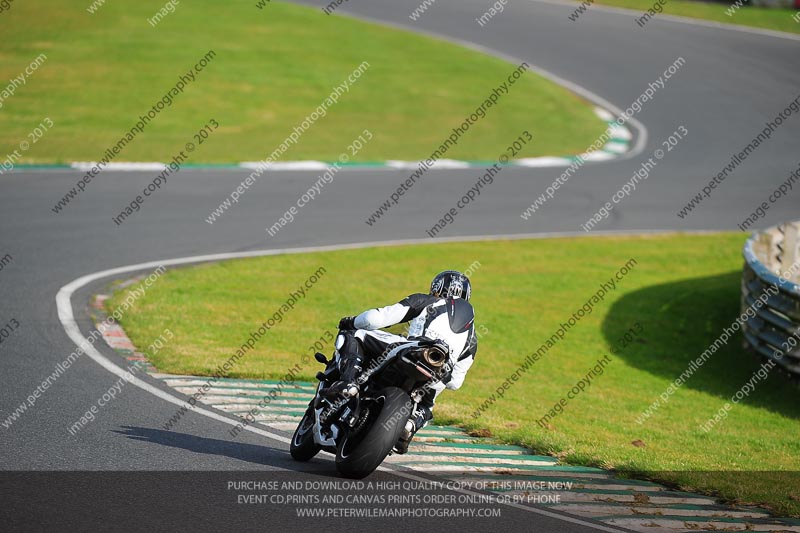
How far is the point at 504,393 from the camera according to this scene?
39.0 feet

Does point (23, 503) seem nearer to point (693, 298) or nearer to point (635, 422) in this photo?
point (635, 422)

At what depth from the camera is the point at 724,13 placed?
43781mm

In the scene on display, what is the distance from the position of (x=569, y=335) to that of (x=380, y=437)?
25.4ft

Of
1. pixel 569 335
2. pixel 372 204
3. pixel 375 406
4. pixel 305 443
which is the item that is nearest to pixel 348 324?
pixel 375 406

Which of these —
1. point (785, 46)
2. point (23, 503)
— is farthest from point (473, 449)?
point (785, 46)

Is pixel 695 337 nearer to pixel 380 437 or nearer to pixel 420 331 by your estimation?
pixel 420 331

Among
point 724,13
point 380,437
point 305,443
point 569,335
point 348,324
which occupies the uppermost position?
point 724,13

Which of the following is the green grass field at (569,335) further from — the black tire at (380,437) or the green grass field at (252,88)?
the green grass field at (252,88)

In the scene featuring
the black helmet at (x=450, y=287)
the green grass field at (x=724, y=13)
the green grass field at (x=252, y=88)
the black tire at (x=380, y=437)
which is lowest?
the green grass field at (x=252, y=88)

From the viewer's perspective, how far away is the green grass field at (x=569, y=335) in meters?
10.3

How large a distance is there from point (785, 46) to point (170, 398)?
35.5m

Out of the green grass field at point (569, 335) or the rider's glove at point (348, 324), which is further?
the green grass field at point (569, 335)

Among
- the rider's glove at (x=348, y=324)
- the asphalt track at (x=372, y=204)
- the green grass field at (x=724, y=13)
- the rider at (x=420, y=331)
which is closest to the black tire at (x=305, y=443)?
the asphalt track at (x=372, y=204)

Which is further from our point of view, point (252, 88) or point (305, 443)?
point (252, 88)
